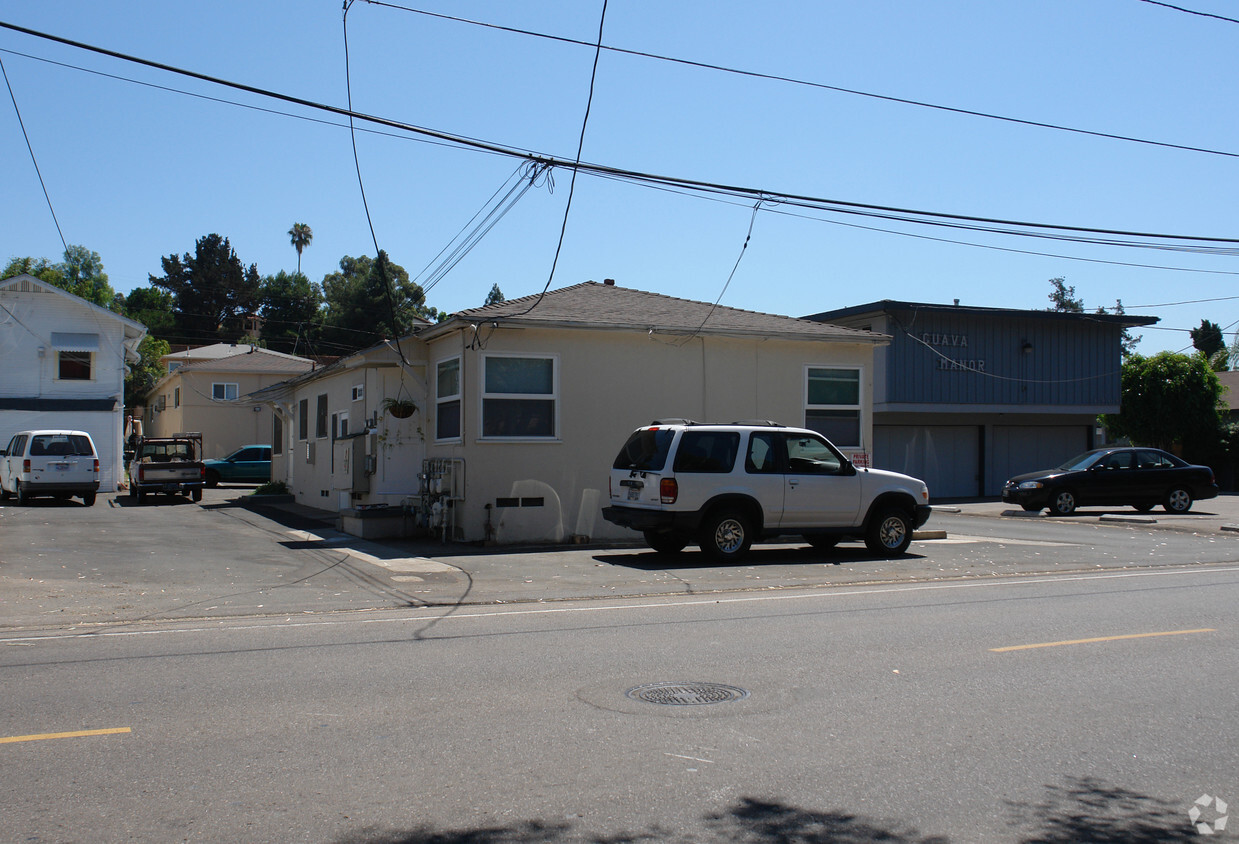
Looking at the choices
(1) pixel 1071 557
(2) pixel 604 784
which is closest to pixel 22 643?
(2) pixel 604 784

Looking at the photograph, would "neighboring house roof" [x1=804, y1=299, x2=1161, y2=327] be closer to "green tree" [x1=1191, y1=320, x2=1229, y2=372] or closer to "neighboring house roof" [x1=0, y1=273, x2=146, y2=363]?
"neighboring house roof" [x1=0, y1=273, x2=146, y2=363]

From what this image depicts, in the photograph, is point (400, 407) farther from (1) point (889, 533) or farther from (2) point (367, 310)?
(2) point (367, 310)

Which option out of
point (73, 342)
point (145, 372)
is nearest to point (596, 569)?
point (73, 342)

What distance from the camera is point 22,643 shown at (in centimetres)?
850

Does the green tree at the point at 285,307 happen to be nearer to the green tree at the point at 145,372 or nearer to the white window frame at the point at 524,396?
the green tree at the point at 145,372

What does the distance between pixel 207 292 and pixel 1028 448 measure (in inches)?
2849

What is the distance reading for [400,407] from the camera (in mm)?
19281

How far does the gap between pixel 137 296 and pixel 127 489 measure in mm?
57587

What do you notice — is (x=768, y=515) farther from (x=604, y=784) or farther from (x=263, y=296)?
(x=263, y=296)

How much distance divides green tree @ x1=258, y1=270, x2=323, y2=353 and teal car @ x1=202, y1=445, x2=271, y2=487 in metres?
39.9

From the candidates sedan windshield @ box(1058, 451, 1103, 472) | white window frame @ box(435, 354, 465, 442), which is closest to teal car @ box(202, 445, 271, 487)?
white window frame @ box(435, 354, 465, 442)

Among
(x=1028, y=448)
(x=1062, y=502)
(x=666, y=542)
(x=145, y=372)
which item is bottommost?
(x=666, y=542)

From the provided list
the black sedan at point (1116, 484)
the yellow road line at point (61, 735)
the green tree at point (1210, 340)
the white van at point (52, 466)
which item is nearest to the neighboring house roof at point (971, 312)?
the black sedan at point (1116, 484)

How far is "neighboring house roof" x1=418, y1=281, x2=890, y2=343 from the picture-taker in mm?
17094
